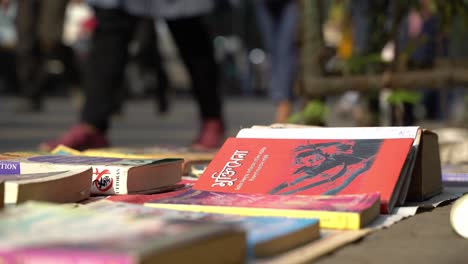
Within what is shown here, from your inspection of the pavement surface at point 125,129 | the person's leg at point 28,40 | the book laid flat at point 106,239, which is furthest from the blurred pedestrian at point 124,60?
the person's leg at point 28,40

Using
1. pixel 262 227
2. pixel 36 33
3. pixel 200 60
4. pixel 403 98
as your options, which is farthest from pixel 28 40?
pixel 262 227

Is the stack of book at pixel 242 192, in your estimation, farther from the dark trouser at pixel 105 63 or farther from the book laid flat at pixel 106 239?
the dark trouser at pixel 105 63

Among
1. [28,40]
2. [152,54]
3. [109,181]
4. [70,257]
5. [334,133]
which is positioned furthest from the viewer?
[152,54]

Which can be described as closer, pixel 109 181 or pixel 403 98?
pixel 109 181

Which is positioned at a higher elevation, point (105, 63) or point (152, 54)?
point (105, 63)

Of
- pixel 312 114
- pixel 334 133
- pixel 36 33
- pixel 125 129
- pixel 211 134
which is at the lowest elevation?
pixel 125 129

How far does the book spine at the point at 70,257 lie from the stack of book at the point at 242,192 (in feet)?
0.10

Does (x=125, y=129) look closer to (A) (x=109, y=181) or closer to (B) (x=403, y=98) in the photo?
(B) (x=403, y=98)

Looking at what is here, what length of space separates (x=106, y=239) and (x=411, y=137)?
1191mm

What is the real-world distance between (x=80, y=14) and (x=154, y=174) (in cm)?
1741

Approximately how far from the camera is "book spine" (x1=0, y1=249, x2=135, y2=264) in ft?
4.60

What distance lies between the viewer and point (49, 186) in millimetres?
2217

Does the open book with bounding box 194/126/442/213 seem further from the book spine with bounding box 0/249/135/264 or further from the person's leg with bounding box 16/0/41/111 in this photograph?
the person's leg with bounding box 16/0/41/111

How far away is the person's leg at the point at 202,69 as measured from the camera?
16.9 ft
